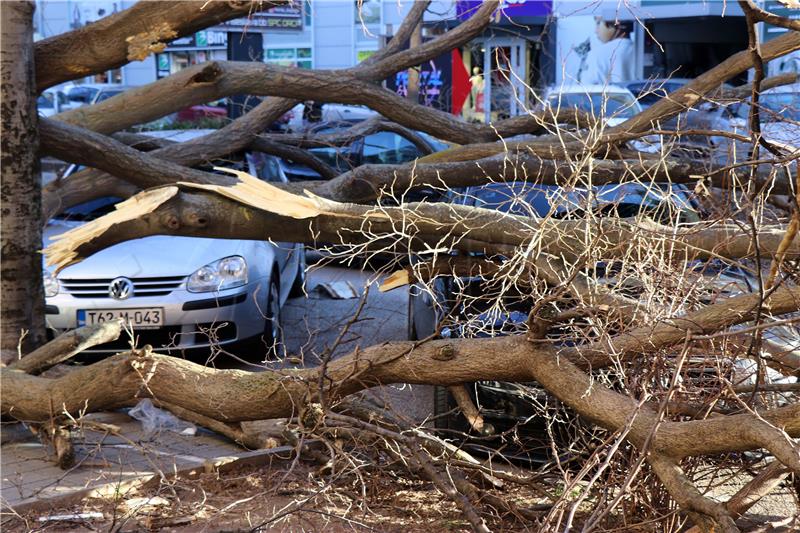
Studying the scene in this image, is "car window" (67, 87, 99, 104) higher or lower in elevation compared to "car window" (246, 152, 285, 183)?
lower

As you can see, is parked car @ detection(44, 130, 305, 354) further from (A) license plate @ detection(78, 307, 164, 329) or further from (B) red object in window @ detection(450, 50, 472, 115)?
(B) red object in window @ detection(450, 50, 472, 115)

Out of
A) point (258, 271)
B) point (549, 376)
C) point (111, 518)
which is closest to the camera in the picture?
point (549, 376)

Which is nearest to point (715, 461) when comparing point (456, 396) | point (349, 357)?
point (456, 396)

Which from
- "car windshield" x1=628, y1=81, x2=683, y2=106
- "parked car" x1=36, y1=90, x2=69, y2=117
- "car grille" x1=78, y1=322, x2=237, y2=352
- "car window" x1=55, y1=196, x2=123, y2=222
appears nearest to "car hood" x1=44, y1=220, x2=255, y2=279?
"car grille" x1=78, y1=322, x2=237, y2=352

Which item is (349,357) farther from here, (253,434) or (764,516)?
(764,516)

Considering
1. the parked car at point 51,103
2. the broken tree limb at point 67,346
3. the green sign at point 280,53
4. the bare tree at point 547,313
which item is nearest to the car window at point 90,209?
the bare tree at point 547,313

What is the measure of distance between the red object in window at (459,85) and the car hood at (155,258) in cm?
797

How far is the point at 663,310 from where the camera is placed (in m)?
4.44

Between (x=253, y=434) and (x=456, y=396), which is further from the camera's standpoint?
(x=253, y=434)

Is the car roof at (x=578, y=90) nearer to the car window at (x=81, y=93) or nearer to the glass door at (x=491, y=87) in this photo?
the glass door at (x=491, y=87)

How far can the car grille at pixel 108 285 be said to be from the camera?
23.9 feet

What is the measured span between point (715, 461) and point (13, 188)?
4.82 meters

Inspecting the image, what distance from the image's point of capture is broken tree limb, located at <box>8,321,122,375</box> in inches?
232

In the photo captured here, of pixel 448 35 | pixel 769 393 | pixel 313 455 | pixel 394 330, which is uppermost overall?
pixel 448 35
